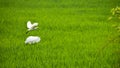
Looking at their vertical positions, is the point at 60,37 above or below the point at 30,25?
below

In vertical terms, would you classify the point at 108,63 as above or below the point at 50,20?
below

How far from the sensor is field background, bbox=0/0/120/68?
5098mm

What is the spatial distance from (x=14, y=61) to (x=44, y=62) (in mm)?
489

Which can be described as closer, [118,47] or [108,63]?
[108,63]

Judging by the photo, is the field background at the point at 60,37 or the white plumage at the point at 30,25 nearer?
the field background at the point at 60,37

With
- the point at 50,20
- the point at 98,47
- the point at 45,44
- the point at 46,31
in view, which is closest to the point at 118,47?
the point at 98,47

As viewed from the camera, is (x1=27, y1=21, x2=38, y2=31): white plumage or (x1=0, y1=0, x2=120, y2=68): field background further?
(x1=27, y1=21, x2=38, y2=31): white plumage

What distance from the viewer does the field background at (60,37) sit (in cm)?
510

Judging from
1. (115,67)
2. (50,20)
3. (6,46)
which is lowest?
(115,67)

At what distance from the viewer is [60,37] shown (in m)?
6.73

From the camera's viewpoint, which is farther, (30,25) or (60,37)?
(30,25)

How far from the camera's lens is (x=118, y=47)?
19.7 ft

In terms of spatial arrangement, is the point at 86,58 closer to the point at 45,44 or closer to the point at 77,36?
the point at 45,44

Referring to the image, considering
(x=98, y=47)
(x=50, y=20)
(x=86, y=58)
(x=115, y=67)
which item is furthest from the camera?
(x=50, y=20)
